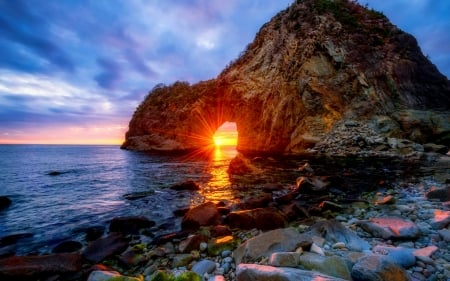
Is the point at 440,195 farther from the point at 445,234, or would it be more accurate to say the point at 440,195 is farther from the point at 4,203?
the point at 4,203

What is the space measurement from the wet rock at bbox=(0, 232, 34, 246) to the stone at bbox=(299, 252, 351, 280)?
30.3 feet

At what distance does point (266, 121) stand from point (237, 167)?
25.8 metres

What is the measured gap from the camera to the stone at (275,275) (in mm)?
3521

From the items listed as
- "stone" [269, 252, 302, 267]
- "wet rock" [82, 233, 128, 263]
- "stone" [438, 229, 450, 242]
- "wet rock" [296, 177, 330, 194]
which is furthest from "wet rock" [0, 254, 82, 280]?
"wet rock" [296, 177, 330, 194]

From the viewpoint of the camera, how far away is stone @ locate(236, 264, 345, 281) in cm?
352

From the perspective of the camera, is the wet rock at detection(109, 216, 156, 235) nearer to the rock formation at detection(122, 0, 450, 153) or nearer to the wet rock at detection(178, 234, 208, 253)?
the wet rock at detection(178, 234, 208, 253)

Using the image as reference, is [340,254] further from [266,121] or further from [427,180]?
[266,121]

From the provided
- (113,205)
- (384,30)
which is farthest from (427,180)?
(384,30)

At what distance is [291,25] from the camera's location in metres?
44.6

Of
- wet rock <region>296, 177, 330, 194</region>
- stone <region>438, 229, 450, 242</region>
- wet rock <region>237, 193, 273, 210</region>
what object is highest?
stone <region>438, 229, 450, 242</region>

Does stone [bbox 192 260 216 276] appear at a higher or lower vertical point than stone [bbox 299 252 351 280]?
lower

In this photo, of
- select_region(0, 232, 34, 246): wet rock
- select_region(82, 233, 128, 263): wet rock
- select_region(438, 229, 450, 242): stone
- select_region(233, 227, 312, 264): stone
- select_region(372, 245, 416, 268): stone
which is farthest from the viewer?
select_region(0, 232, 34, 246): wet rock

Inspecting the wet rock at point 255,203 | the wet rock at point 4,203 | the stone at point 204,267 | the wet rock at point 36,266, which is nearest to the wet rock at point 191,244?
the stone at point 204,267

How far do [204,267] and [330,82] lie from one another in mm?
39095
